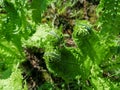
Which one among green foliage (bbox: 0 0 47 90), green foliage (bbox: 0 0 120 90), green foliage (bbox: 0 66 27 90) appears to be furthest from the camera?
green foliage (bbox: 0 0 47 90)

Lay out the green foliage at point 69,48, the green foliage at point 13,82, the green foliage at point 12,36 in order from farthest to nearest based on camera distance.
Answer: the green foliage at point 12,36 < the green foliage at point 13,82 < the green foliage at point 69,48

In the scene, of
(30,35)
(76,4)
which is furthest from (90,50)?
(76,4)

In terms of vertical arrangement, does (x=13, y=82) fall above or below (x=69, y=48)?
below

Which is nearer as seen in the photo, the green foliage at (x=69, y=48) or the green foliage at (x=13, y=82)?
the green foliage at (x=69, y=48)

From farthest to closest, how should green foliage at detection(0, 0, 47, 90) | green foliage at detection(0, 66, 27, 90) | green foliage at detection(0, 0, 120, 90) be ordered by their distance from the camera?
green foliage at detection(0, 0, 47, 90) → green foliage at detection(0, 66, 27, 90) → green foliage at detection(0, 0, 120, 90)

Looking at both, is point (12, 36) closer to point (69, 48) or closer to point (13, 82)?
point (13, 82)

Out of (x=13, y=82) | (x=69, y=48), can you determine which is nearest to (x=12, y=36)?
(x=13, y=82)

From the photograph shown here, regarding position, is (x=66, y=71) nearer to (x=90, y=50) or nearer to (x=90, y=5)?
(x=90, y=50)

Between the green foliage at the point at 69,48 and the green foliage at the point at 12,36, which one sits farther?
the green foliage at the point at 12,36

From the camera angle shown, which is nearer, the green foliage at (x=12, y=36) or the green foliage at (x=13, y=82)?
the green foliage at (x=13, y=82)

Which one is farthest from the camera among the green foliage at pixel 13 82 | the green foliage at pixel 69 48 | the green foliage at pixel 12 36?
the green foliage at pixel 12 36

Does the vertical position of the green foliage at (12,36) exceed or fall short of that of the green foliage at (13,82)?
it exceeds it
